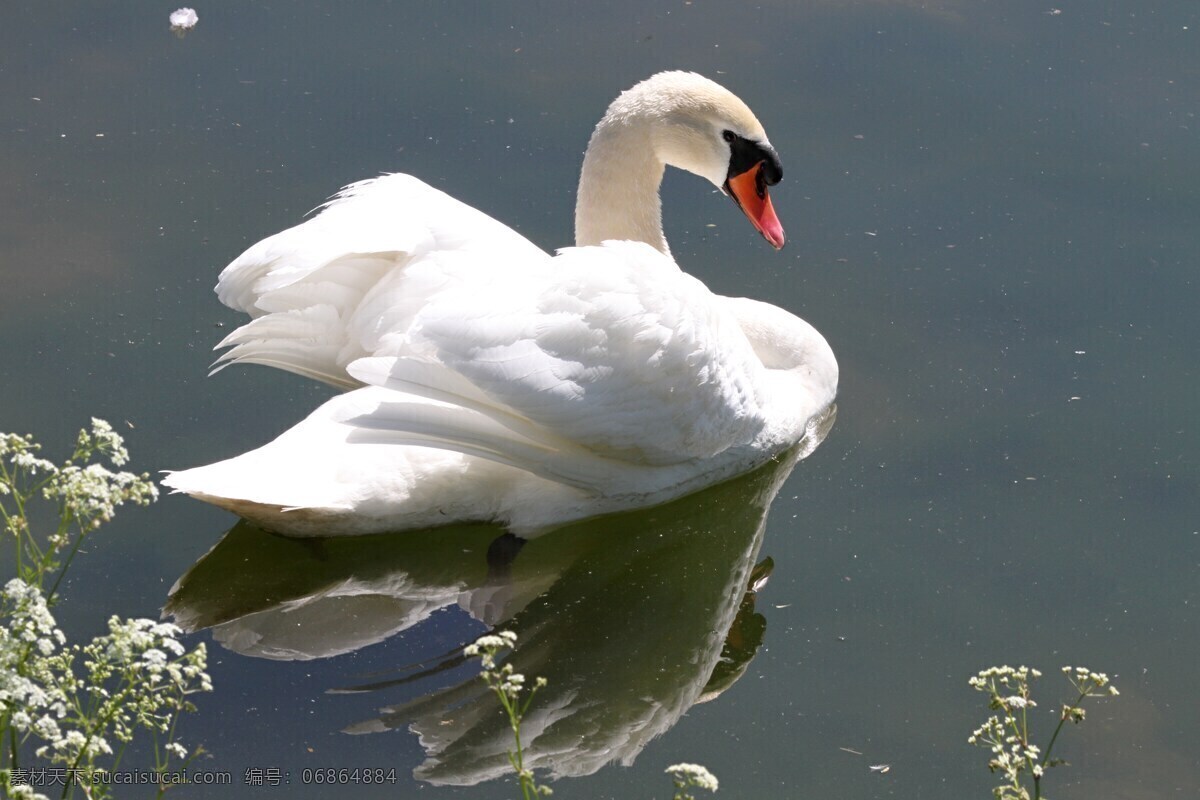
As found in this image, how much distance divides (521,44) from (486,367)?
13.8 feet

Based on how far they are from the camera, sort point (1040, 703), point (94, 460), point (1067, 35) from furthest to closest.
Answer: point (1067, 35) < point (94, 460) < point (1040, 703)

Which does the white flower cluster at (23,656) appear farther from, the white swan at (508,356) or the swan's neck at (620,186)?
the swan's neck at (620,186)

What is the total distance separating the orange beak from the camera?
23.2ft

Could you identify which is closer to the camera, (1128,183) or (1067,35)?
(1128,183)

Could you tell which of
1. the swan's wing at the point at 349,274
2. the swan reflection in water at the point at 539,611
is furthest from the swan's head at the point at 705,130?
the swan reflection in water at the point at 539,611

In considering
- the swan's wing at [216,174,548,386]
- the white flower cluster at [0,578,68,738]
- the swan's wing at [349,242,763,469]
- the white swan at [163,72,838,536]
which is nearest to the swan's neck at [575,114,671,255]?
the white swan at [163,72,838,536]

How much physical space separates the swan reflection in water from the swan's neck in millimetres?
1193

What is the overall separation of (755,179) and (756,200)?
Result: 0.12 m

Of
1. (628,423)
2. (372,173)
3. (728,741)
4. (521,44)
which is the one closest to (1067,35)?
(521,44)

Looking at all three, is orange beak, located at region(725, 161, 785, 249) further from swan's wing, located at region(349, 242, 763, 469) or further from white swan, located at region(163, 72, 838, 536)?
swan's wing, located at region(349, 242, 763, 469)

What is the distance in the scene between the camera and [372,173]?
8.35 meters

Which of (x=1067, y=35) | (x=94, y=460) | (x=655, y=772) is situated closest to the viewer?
(x=655, y=772)

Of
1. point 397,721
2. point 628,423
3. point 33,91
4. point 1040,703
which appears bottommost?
point 1040,703

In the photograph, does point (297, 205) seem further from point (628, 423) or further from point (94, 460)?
point (628, 423)
